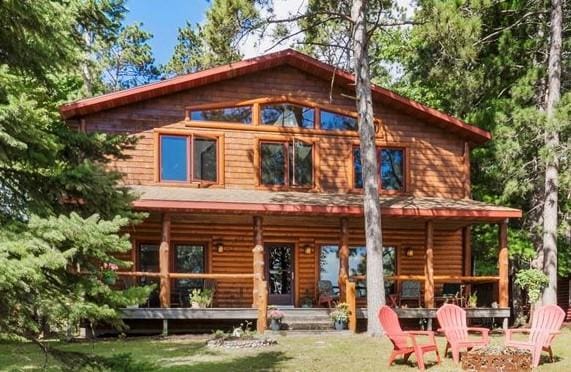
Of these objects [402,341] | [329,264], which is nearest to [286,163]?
[329,264]

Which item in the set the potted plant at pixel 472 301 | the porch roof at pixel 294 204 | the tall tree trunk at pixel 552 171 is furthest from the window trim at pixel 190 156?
the tall tree trunk at pixel 552 171

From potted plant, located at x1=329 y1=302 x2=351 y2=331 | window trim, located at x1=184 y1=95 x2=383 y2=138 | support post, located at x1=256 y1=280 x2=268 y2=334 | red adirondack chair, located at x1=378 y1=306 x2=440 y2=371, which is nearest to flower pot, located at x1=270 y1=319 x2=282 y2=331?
support post, located at x1=256 y1=280 x2=268 y2=334

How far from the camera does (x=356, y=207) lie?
571 inches

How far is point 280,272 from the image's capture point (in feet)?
54.6

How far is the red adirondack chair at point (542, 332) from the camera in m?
9.47

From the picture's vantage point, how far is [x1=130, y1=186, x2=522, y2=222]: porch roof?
1354 cm

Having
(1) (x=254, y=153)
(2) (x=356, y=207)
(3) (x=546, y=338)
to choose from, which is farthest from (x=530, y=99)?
(3) (x=546, y=338)

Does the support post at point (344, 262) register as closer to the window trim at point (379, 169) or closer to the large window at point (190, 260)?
the window trim at point (379, 169)

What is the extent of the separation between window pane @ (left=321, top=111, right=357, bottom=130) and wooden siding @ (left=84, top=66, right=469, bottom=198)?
10.4 inches

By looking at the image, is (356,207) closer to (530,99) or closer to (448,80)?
(448,80)

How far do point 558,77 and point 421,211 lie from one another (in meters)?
4.81

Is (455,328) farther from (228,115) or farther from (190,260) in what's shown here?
(228,115)

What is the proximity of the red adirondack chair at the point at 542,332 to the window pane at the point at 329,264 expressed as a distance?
7.18 m

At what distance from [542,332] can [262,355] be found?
444cm
